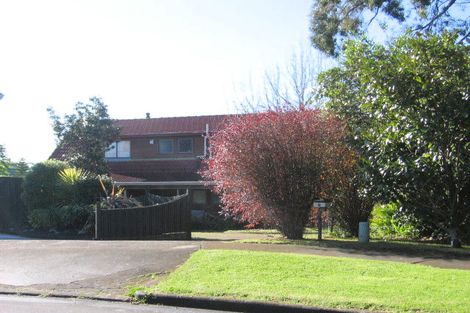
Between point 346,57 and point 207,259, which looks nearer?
point 207,259

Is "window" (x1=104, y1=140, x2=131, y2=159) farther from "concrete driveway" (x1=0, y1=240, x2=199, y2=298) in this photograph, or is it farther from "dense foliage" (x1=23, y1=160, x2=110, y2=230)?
"concrete driveway" (x1=0, y1=240, x2=199, y2=298)

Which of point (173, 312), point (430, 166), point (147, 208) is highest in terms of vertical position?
point (430, 166)

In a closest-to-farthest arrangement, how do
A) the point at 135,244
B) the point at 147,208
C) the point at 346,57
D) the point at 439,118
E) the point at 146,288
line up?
the point at 146,288 < the point at 439,118 < the point at 135,244 < the point at 346,57 < the point at 147,208

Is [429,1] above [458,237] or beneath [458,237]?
above

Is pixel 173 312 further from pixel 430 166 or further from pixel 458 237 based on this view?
pixel 458 237

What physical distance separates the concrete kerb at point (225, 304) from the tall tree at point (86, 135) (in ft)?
69.8

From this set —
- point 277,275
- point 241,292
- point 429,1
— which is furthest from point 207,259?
point 429,1

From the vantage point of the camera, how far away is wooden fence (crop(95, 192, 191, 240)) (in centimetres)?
1608

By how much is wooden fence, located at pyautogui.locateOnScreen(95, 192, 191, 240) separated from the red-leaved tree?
3676 mm

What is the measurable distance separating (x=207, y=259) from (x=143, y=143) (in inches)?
943

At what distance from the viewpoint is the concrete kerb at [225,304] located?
7036 millimetres

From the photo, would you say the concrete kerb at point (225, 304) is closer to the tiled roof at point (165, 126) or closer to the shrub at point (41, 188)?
the shrub at point (41, 188)

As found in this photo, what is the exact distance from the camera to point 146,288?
8.37 metres

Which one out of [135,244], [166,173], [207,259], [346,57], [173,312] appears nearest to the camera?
[173,312]
